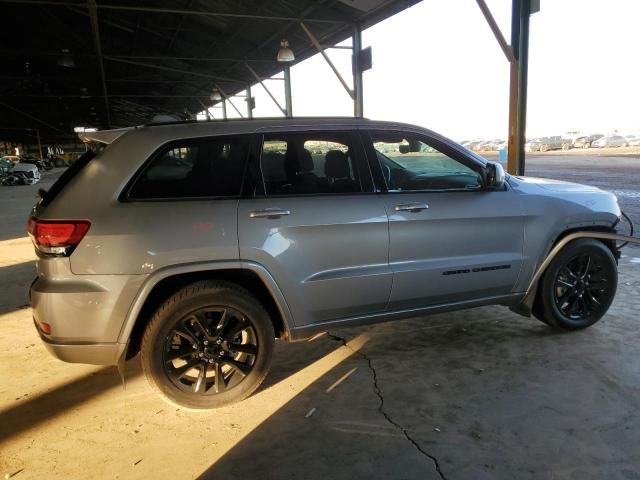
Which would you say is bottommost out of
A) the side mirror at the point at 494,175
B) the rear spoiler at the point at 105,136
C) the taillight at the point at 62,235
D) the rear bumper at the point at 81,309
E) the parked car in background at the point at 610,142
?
the rear bumper at the point at 81,309

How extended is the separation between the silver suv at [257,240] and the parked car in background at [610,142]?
4926cm

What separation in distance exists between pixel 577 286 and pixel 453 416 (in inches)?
76.1

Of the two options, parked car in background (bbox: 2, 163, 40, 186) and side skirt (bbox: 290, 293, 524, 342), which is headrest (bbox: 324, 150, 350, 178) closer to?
side skirt (bbox: 290, 293, 524, 342)

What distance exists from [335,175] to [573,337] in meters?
2.47

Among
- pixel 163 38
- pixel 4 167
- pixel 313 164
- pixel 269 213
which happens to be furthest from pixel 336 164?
pixel 4 167

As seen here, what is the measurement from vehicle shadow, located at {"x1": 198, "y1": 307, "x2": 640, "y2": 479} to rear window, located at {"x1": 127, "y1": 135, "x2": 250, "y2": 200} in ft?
4.83

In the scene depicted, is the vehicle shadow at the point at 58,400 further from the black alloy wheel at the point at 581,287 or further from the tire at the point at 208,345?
the black alloy wheel at the point at 581,287

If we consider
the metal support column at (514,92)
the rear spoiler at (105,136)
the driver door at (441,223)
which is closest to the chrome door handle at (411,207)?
the driver door at (441,223)

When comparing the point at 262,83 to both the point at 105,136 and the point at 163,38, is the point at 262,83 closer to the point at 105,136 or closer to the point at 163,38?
the point at 163,38

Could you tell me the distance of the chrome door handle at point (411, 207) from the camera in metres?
3.47

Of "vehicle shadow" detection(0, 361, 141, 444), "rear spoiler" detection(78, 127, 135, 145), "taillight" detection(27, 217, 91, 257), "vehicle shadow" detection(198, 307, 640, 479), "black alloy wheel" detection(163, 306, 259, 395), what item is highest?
"rear spoiler" detection(78, 127, 135, 145)

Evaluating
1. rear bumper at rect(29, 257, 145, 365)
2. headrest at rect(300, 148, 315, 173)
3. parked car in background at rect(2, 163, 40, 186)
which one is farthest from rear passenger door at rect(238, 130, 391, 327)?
parked car in background at rect(2, 163, 40, 186)

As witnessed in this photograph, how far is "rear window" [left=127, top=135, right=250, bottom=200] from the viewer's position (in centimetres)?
302

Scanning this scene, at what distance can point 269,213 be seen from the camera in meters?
3.13
